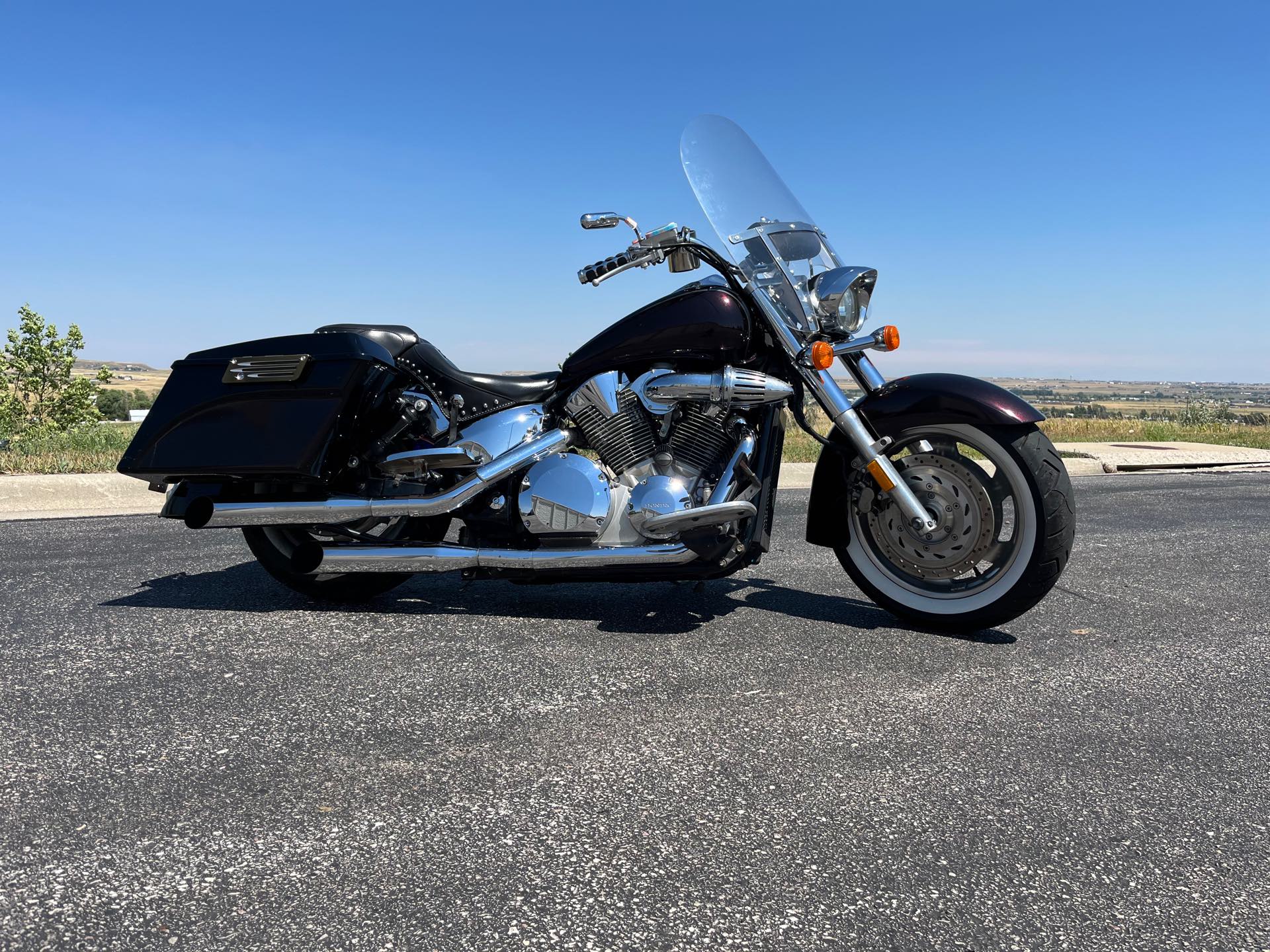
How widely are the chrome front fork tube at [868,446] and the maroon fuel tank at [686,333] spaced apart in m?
0.34

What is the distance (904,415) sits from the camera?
4.04 metres

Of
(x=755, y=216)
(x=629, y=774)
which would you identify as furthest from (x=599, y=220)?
(x=629, y=774)

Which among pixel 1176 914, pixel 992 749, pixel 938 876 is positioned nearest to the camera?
pixel 1176 914

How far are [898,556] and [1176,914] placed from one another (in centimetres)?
222

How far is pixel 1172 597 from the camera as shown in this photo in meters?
4.72

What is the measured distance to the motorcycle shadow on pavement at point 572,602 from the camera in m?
4.22

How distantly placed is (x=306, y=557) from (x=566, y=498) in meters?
1.39

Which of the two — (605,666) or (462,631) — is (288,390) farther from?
(605,666)

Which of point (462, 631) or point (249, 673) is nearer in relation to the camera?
point (249, 673)

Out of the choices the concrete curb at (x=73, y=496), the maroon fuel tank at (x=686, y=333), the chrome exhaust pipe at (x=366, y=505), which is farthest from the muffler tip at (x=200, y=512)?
the concrete curb at (x=73, y=496)

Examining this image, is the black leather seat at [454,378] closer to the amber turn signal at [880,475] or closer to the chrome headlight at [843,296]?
the chrome headlight at [843,296]

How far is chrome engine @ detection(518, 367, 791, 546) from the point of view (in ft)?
13.1

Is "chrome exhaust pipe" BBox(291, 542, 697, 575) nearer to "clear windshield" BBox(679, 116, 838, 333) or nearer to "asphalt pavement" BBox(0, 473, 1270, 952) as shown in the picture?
"asphalt pavement" BBox(0, 473, 1270, 952)

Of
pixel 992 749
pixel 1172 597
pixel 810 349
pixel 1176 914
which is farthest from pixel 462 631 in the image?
pixel 1172 597
